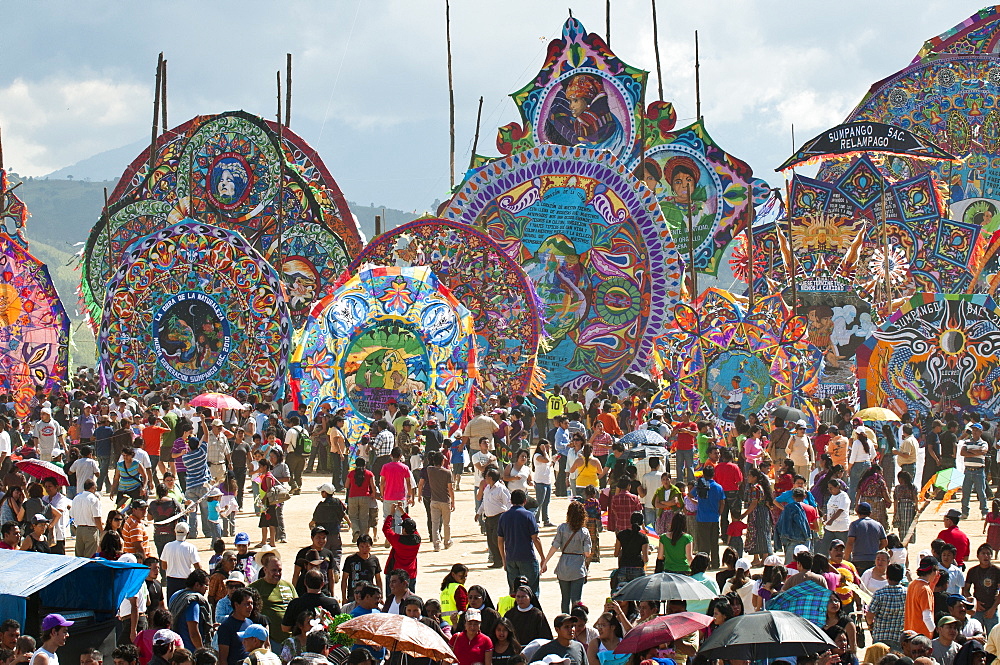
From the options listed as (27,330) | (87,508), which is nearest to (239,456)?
(87,508)

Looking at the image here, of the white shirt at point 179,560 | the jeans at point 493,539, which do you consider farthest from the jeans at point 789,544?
the white shirt at point 179,560

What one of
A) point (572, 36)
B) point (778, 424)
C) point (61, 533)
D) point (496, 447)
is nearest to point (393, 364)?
point (496, 447)

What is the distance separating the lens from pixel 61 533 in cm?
1658

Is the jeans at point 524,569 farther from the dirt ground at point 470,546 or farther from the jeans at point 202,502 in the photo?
the jeans at point 202,502

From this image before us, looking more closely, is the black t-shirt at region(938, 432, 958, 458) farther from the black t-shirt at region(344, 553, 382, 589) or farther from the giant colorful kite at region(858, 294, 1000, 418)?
the black t-shirt at region(344, 553, 382, 589)

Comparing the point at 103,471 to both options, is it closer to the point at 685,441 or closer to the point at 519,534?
the point at 685,441

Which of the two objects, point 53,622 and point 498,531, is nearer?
point 53,622

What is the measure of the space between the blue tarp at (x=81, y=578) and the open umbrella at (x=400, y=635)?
2.32 meters

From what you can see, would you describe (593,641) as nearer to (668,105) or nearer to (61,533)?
(61,533)

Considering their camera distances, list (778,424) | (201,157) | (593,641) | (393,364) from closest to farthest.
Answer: (593,641) < (778,424) < (393,364) < (201,157)

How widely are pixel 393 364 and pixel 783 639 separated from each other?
16584 millimetres

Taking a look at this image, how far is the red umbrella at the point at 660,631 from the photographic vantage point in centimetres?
1077

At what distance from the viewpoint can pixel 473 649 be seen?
1094cm

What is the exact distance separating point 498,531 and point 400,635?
4872 mm
